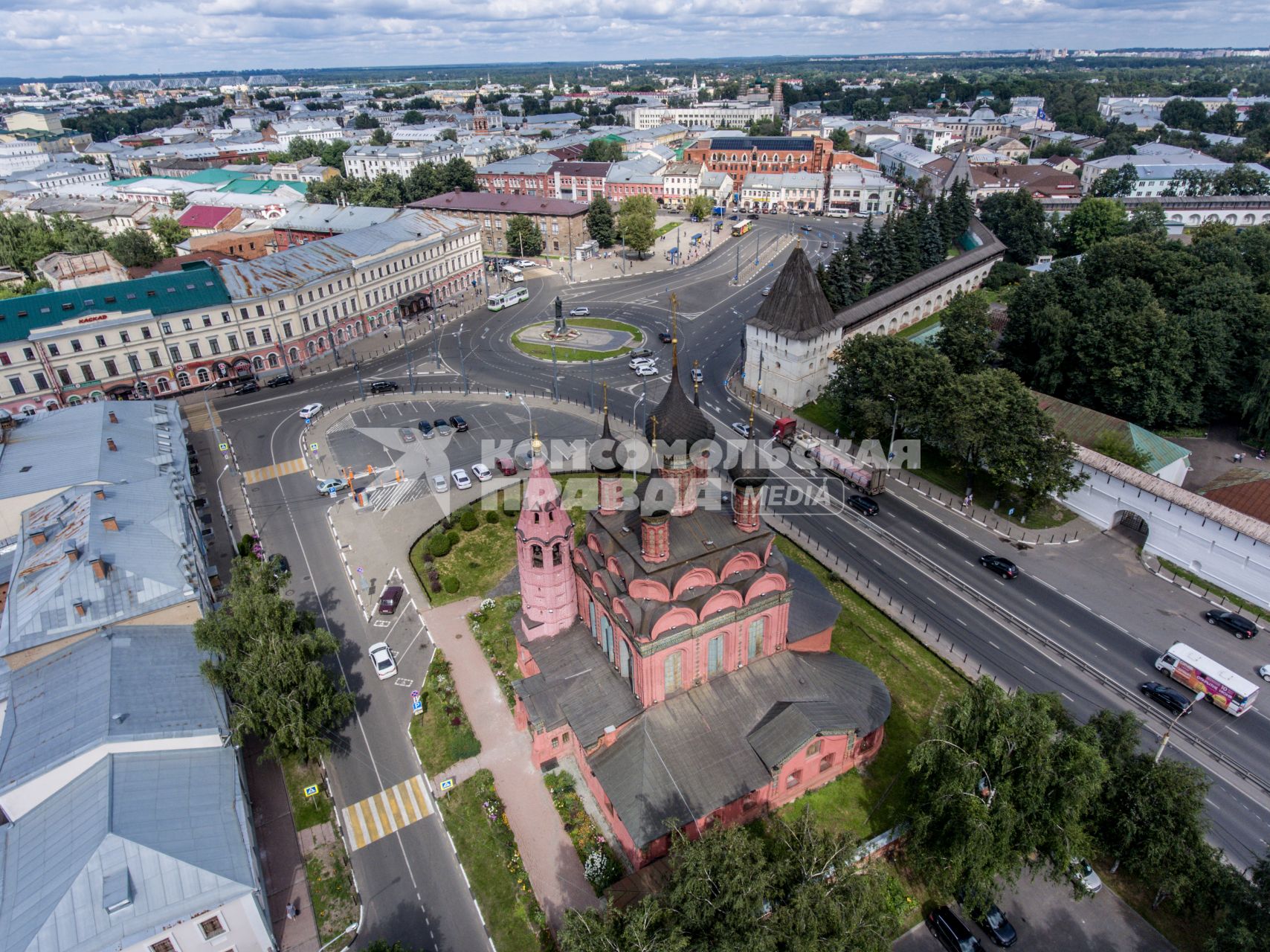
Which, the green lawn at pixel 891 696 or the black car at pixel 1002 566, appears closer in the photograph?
the green lawn at pixel 891 696

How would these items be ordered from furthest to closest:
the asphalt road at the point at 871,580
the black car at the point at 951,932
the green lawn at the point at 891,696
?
the green lawn at the point at 891,696 < the asphalt road at the point at 871,580 < the black car at the point at 951,932

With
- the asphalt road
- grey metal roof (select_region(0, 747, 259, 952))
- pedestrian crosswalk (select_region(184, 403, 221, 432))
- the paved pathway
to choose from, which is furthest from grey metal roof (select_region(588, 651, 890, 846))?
pedestrian crosswalk (select_region(184, 403, 221, 432))

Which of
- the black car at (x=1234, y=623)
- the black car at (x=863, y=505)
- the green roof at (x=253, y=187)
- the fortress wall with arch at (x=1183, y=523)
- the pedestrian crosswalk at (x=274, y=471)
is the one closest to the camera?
the black car at (x=1234, y=623)

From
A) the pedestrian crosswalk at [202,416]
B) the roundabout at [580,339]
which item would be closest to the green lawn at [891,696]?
the roundabout at [580,339]

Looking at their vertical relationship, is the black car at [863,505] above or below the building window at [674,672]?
below

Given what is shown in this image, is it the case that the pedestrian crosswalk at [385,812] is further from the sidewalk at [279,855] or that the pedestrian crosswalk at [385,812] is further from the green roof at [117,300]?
the green roof at [117,300]

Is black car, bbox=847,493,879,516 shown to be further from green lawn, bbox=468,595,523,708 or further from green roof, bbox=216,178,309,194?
green roof, bbox=216,178,309,194
